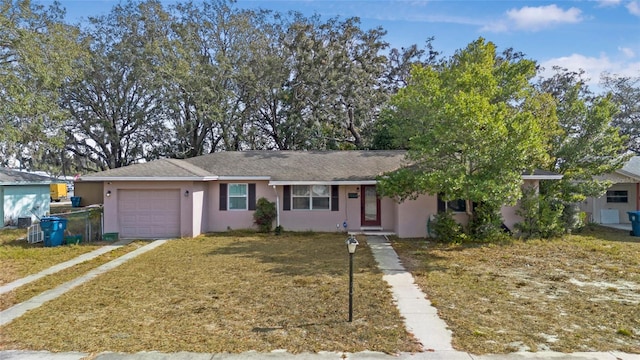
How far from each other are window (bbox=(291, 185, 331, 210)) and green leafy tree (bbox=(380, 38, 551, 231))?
3558 mm

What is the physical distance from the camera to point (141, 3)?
2498 cm

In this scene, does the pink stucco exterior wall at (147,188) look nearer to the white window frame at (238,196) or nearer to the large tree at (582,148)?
the white window frame at (238,196)

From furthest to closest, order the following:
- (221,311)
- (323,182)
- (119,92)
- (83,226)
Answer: (119,92), (323,182), (83,226), (221,311)

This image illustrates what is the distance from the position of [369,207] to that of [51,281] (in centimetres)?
1118

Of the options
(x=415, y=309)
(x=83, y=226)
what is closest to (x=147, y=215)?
(x=83, y=226)

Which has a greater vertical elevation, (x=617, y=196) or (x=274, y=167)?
(x=274, y=167)

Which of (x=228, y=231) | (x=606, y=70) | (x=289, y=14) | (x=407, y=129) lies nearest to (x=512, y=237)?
(x=407, y=129)

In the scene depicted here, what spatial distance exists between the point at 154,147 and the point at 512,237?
79.8ft

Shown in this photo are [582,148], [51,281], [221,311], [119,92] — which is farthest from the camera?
[119,92]

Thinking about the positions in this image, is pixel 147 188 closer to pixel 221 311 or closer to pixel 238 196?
pixel 238 196

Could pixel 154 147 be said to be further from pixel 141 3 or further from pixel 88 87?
pixel 141 3

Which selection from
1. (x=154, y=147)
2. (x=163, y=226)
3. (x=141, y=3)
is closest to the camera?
(x=163, y=226)

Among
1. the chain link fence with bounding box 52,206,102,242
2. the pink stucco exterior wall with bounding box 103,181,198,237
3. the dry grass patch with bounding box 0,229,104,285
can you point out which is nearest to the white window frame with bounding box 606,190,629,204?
the pink stucco exterior wall with bounding box 103,181,198,237

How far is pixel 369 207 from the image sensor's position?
1602 centimetres
